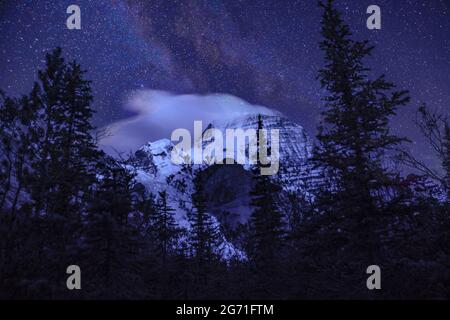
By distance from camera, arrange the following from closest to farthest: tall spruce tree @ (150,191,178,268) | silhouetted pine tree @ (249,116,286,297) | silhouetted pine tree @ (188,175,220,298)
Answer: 1. silhouetted pine tree @ (249,116,286,297)
2. silhouetted pine tree @ (188,175,220,298)
3. tall spruce tree @ (150,191,178,268)

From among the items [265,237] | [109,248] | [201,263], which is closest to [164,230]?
[201,263]

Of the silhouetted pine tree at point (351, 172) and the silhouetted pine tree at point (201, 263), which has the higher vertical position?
the silhouetted pine tree at point (351, 172)

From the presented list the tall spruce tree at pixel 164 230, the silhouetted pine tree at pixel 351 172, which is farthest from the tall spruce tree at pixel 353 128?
the tall spruce tree at pixel 164 230

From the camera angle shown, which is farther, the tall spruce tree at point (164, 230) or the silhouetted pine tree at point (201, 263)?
the tall spruce tree at point (164, 230)

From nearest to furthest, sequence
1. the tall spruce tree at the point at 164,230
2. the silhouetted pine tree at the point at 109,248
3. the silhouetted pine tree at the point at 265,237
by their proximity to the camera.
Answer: the silhouetted pine tree at the point at 109,248
the silhouetted pine tree at the point at 265,237
the tall spruce tree at the point at 164,230

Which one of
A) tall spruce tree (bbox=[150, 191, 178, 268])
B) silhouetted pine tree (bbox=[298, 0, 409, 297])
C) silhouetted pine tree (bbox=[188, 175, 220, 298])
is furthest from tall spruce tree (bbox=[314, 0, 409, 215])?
tall spruce tree (bbox=[150, 191, 178, 268])

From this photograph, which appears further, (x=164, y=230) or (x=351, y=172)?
(x=164, y=230)

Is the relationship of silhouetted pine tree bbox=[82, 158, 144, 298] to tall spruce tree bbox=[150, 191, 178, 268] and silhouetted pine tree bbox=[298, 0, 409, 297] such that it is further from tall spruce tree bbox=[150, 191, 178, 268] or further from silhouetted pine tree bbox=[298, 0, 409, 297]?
tall spruce tree bbox=[150, 191, 178, 268]

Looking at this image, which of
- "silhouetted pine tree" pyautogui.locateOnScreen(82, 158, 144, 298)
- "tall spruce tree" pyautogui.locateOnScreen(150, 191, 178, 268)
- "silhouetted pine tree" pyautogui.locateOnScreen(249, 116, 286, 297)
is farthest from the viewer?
"tall spruce tree" pyautogui.locateOnScreen(150, 191, 178, 268)

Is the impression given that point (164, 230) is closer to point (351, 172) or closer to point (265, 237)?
point (265, 237)

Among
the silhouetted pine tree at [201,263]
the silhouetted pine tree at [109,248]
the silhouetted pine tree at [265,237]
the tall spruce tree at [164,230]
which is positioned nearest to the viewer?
the silhouetted pine tree at [109,248]

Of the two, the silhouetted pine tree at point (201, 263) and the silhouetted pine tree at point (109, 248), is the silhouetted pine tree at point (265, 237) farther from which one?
the silhouetted pine tree at point (109, 248)
